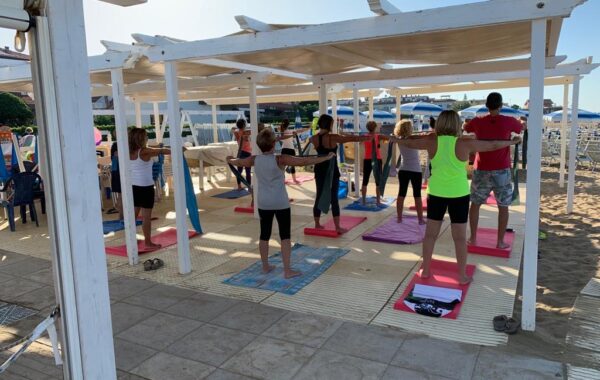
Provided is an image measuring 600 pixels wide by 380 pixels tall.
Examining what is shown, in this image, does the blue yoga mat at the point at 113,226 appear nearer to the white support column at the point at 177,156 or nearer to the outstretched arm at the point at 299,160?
the white support column at the point at 177,156

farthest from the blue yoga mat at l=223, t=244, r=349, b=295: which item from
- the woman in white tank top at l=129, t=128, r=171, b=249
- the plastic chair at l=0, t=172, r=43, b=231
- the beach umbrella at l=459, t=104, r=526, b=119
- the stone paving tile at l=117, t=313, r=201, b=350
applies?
the beach umbrella at l=459, t=104, r=526, b=119

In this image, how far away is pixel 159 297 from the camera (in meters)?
4.29

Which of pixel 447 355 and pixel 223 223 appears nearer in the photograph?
pixel 447 355

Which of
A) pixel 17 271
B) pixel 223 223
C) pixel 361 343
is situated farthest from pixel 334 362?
pixel 223 223

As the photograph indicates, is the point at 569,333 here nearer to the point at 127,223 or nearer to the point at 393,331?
the point at 393,331

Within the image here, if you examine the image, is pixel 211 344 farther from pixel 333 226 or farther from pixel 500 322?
pixel 333 226

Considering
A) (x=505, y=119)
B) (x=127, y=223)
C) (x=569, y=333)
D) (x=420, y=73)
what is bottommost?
(x=569, y=333)

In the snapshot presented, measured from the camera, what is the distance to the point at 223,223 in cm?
727

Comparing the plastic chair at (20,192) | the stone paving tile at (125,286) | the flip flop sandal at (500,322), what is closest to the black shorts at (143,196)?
the stone paving tile at (125,286)

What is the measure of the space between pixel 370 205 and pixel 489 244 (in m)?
2.96

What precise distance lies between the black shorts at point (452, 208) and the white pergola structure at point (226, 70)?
698 mm

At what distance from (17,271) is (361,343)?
4.14 m

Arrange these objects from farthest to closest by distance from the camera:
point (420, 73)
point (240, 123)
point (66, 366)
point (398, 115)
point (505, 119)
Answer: point (398, 115) → point (240, 123) → point (420, 73) → point (505, 119) → point (66, 366)

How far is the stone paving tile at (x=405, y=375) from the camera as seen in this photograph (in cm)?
280
